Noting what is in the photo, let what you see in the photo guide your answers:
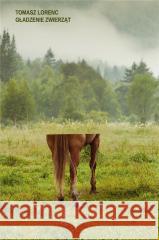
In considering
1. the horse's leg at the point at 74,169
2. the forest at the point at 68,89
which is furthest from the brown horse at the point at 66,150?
the forest at the point at 68,89

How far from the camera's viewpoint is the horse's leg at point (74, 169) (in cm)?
497

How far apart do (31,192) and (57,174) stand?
30 centimetres

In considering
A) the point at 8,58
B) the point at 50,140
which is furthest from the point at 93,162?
the point at 8,58

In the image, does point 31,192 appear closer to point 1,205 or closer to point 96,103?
point 1,205

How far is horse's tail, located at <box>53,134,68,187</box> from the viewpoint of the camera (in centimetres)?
496

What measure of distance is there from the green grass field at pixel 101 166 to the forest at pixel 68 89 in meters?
0.14

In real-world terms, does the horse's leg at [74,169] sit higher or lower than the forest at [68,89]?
lower

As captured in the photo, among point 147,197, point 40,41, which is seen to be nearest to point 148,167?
point 147,197

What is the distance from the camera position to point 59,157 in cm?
500

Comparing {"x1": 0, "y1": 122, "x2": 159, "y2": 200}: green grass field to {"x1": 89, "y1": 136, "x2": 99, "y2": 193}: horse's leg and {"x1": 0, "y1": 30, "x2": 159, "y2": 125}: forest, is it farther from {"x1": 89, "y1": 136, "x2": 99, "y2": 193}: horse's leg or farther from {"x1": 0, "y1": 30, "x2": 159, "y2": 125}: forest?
{"x1": 0, "y1": 30, "x2": 159, "y2": 125}: forest

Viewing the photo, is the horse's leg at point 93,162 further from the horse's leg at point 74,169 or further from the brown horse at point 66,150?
the horse's leg at point 74,169

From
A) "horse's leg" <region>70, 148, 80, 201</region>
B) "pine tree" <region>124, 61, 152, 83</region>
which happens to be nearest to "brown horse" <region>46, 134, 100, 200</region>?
"horse's leg" <region>70, 148, 80, 201</region>

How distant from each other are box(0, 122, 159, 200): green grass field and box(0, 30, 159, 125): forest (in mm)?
138

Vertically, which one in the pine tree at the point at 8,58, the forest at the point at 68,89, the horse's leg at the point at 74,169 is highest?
the pine tree at the point at 8,58
